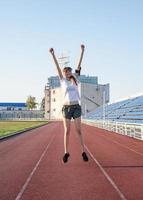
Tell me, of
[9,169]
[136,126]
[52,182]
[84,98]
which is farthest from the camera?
[84,98]

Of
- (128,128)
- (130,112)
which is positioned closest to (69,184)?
(128,128)

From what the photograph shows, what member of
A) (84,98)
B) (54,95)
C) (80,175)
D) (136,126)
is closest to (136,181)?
(80,175)

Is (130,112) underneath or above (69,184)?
above

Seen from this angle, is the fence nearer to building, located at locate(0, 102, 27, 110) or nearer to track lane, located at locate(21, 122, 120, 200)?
building, located at locate(0, 102, 27, 110)

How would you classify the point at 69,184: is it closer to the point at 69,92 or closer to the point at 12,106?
the point at 69,92

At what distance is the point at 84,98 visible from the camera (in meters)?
130

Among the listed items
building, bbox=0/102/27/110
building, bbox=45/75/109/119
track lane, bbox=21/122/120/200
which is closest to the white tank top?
track lane, bbox=21/122/120/200

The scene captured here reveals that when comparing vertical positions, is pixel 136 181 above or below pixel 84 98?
below

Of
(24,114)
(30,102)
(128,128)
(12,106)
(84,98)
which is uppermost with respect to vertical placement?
(30,102)

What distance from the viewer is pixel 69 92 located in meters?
8.94

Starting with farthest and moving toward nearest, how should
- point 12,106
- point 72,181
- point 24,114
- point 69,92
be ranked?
point 12,106 < point 24,114 < point 69,92 < point 72,181

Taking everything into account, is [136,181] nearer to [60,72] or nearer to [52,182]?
[52,182]

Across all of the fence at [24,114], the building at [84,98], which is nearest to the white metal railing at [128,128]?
the building at [84,98]

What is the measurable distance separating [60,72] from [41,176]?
249cm
